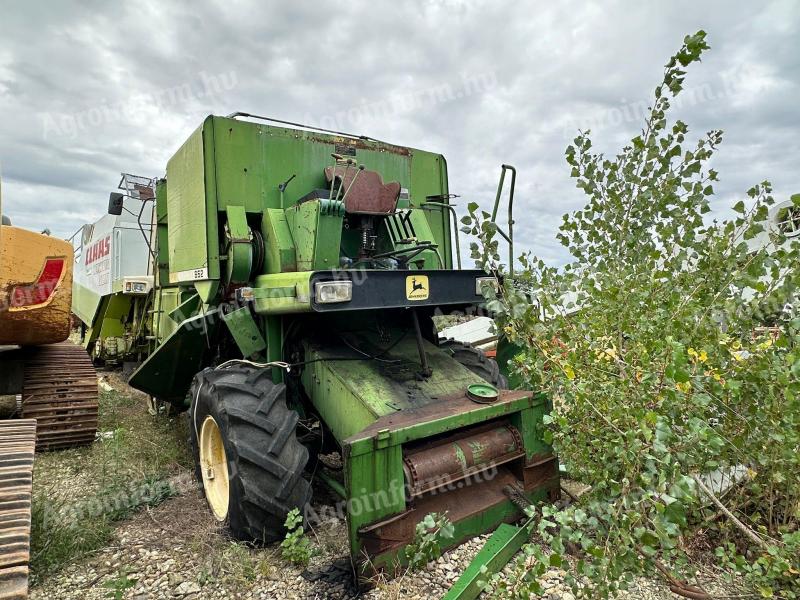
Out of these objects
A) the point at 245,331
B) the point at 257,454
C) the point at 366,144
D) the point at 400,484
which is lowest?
the point at 400,484

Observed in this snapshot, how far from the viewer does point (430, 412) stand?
3156mm

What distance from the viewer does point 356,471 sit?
267cm

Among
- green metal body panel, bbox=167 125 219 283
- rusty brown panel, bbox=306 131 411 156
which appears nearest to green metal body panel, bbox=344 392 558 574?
green metal body panel, bbox=167 125 219 283

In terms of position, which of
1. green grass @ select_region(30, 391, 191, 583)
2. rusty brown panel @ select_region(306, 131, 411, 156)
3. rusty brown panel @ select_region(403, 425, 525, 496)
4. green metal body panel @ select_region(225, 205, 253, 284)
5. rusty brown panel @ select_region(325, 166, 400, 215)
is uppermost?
rusty brown panel @ select_region(306, 131, 411, 156)

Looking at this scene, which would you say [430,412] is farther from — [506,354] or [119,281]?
[119,281]

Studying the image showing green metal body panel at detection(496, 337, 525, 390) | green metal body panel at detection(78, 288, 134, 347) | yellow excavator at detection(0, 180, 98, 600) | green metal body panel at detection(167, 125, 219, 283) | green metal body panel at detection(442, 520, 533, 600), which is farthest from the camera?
green metal body panel at detection(78, 288, 134, 347)

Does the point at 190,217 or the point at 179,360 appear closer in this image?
the point at 190,217

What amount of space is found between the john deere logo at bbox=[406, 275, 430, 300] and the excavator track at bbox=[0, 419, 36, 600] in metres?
2.07

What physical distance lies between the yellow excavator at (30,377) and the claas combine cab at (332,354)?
2.68 ft

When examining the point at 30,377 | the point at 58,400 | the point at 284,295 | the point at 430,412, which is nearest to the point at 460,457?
the point at 430,412

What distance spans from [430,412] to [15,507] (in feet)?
6.62

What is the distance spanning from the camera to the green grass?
9.77 ft

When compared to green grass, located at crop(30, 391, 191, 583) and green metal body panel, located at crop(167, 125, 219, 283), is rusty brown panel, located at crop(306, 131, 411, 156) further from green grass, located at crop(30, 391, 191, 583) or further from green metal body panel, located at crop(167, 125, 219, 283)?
green grass, located at crop(30, 391, 191, 583)

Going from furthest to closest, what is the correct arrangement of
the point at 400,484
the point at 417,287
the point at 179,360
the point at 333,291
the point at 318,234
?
1. the point at 179,360
2. the point at 318,234
3. the point at 417,287
4. the point at 333,291
5. the point at 400,484
